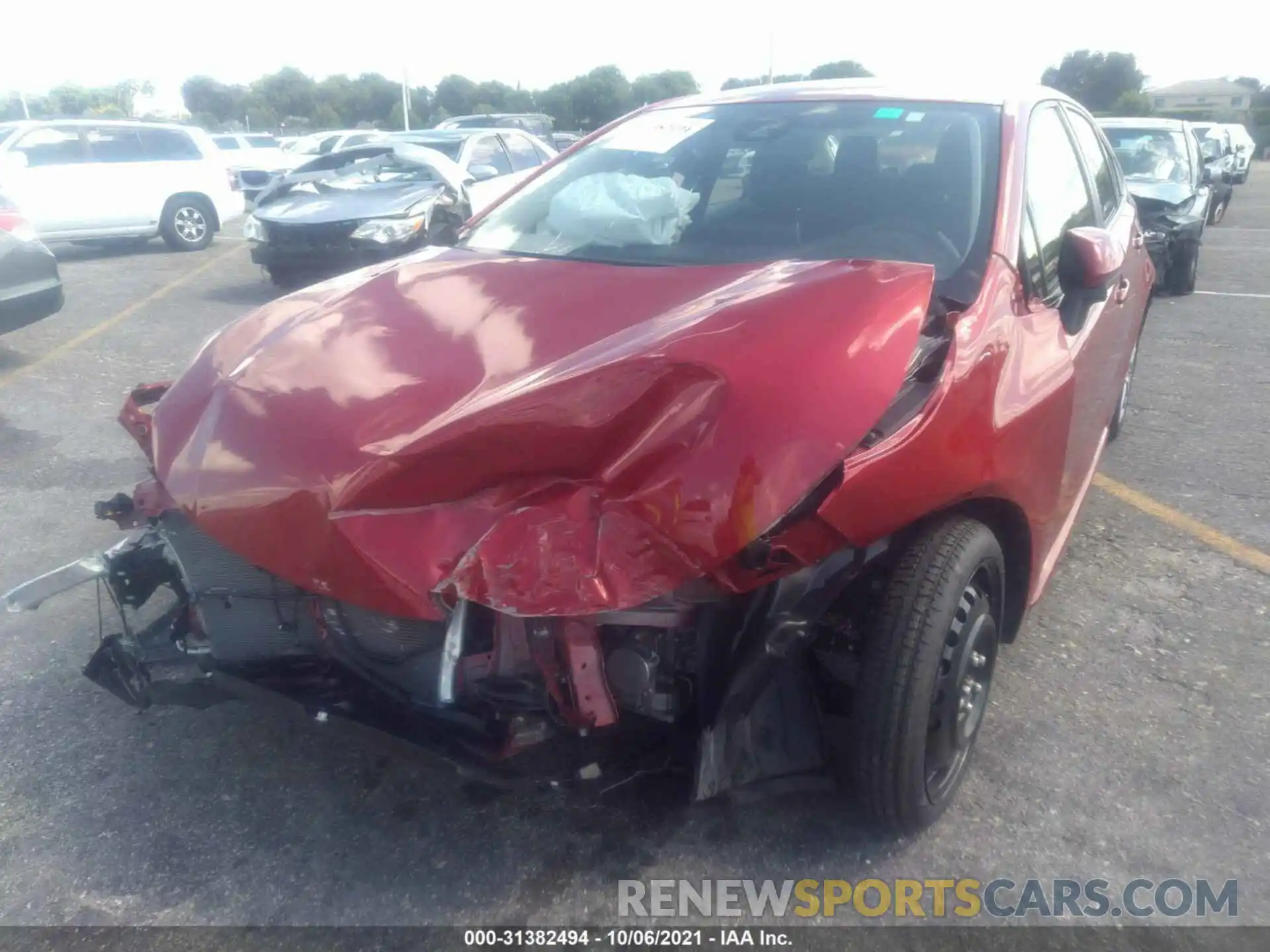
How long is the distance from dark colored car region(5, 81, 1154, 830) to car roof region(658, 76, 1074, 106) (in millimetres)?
241

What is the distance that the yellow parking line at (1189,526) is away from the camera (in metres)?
4.00

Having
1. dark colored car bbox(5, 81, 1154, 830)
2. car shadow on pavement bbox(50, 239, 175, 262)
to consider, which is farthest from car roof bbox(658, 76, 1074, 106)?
car shadow on pavement bbox(50, 239, 175, 262)

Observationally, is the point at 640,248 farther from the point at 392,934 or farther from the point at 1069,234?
the point at 392,934

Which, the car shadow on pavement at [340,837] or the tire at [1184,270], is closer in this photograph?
the car shadow on pavement at [340,837]

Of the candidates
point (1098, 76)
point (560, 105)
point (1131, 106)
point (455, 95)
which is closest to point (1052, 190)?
point (560, 105)

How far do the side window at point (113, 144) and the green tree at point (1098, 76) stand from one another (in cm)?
5813


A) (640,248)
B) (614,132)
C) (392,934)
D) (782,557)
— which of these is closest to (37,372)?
(614,132)

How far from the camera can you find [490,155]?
11.1m

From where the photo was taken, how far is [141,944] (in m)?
2.25

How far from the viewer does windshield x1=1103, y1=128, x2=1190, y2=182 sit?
33.2 feet

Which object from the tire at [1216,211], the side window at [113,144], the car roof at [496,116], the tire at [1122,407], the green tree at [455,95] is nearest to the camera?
the tire at [1122,407]

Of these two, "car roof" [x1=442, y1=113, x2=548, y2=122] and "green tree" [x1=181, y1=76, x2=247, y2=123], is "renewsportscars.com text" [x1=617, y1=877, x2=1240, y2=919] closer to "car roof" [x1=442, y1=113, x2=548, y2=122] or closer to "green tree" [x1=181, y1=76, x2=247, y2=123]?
"car roof" [x1=442, y1=113, x2=548, y2=122]

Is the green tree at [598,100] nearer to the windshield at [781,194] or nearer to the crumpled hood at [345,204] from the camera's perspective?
the crumpled hood at [345,204]

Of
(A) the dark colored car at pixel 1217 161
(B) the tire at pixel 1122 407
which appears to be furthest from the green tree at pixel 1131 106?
(B) the tire at pixel 1122 407
